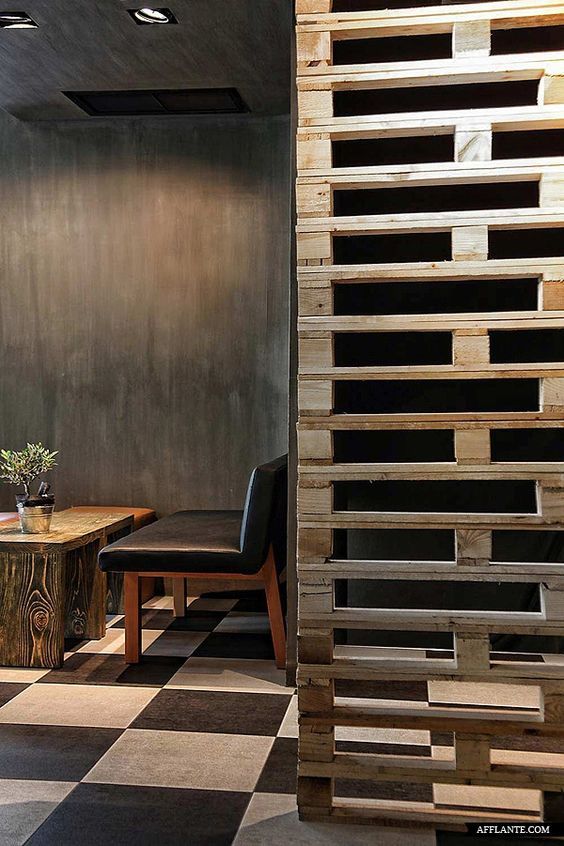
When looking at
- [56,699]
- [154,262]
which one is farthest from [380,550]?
[154,262]

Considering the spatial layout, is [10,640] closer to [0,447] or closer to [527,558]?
[0,447]

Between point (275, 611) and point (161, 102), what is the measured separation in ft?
9.40

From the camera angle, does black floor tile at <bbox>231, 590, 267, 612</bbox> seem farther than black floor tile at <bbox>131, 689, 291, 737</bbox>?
Yes

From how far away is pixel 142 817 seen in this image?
2.13 metres

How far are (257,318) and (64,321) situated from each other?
1.15 meters

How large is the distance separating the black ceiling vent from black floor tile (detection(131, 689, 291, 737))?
10.1 ft

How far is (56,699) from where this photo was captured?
3.07 m

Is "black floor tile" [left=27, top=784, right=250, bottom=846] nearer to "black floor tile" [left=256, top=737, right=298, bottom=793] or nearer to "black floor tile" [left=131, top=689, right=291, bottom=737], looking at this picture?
"black floor tile" [left=256, top=737, right=298, bottom=793]

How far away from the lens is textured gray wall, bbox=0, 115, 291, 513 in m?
4.84

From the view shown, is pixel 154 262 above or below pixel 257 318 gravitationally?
above

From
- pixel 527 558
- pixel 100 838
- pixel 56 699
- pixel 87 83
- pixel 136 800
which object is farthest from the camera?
pixel 87 83

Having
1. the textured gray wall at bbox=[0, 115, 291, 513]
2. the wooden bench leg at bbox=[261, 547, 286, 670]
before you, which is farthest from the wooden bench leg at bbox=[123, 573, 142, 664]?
the textured gray wall at bbox=[0, 115, 291, 513]

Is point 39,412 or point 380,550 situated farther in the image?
point 39,412

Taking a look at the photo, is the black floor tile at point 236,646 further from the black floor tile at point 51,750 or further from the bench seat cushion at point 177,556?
the black floor tile at point 51,750
